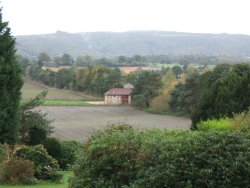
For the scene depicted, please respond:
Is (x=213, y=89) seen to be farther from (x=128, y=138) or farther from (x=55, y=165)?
(x=128, y=138)

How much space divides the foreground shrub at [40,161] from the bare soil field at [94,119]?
100.0ft

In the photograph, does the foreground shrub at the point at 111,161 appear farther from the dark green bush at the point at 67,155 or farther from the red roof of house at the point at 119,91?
the red roof of house at the point at 119,91

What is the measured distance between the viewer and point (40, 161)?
19859 millimetres

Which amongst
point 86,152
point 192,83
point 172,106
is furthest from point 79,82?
point 86,152

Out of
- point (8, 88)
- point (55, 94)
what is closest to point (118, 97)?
point (55, 94)

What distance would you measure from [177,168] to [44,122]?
2856 cm

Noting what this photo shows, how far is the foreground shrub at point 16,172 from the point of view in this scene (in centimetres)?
1800

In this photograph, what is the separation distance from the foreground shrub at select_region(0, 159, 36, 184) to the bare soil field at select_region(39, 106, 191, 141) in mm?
32238

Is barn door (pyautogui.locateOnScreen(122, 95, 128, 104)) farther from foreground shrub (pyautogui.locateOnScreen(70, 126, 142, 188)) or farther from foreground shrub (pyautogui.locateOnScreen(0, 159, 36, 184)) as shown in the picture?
foreground shrub (pyautogui.locateOnScreen(70, 126, 142, 188))

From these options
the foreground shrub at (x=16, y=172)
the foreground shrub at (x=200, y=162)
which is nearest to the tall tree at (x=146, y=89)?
the foreground shrub at (x=16, y=172)

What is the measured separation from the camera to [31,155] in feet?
64.3

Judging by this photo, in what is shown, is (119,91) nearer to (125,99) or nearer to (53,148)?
(125,99)

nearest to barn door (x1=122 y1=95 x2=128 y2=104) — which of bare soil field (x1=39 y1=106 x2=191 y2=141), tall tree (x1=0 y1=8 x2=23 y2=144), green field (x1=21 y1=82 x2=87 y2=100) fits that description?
bare soil field (x1=39 y1=106 x2=191 y2=141)

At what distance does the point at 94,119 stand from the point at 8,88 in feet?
136
